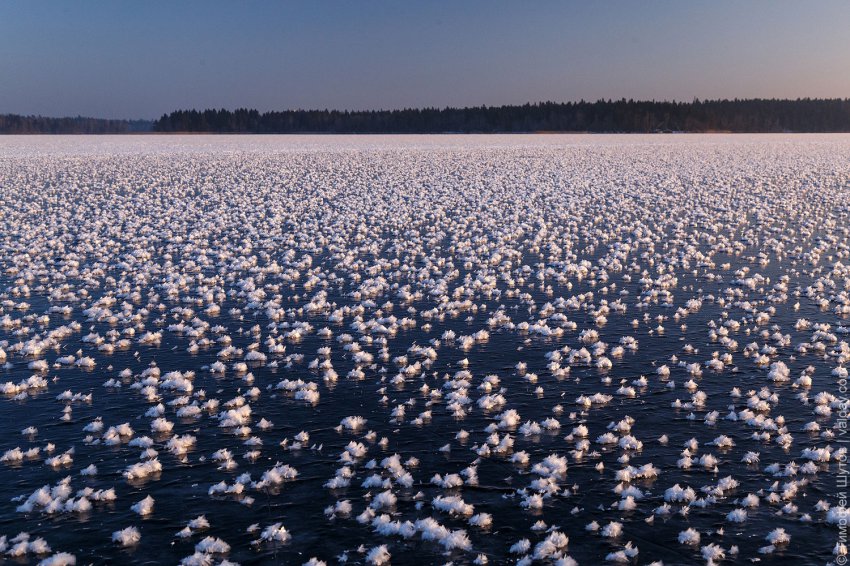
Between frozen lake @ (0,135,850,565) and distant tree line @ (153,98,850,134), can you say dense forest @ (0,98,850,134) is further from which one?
frozen lake @ (0,135,850,565)

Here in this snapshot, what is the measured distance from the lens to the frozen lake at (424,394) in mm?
8125

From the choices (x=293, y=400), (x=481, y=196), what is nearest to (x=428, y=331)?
(x=293, y=400)

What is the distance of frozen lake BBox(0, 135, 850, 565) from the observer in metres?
8.12

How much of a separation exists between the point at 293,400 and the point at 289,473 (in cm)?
260

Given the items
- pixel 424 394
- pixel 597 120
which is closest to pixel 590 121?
pixel 597 120

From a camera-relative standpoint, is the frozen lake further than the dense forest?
No

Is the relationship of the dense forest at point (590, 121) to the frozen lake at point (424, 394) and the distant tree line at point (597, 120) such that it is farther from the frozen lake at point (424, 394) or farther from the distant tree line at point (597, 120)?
the frozen lake at point (424, 394)

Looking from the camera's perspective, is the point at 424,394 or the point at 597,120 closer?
the point at 424,394

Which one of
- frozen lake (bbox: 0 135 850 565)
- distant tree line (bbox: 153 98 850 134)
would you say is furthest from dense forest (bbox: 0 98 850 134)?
frozen lake (bbox: 0 135 850 565)

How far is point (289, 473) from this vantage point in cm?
934

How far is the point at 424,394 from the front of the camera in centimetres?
1198

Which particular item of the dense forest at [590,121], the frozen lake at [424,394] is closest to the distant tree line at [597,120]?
the dense forest at [590,121]

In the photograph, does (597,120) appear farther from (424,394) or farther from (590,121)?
(424,394)

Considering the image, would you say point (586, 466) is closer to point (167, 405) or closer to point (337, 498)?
point (337, 498)
